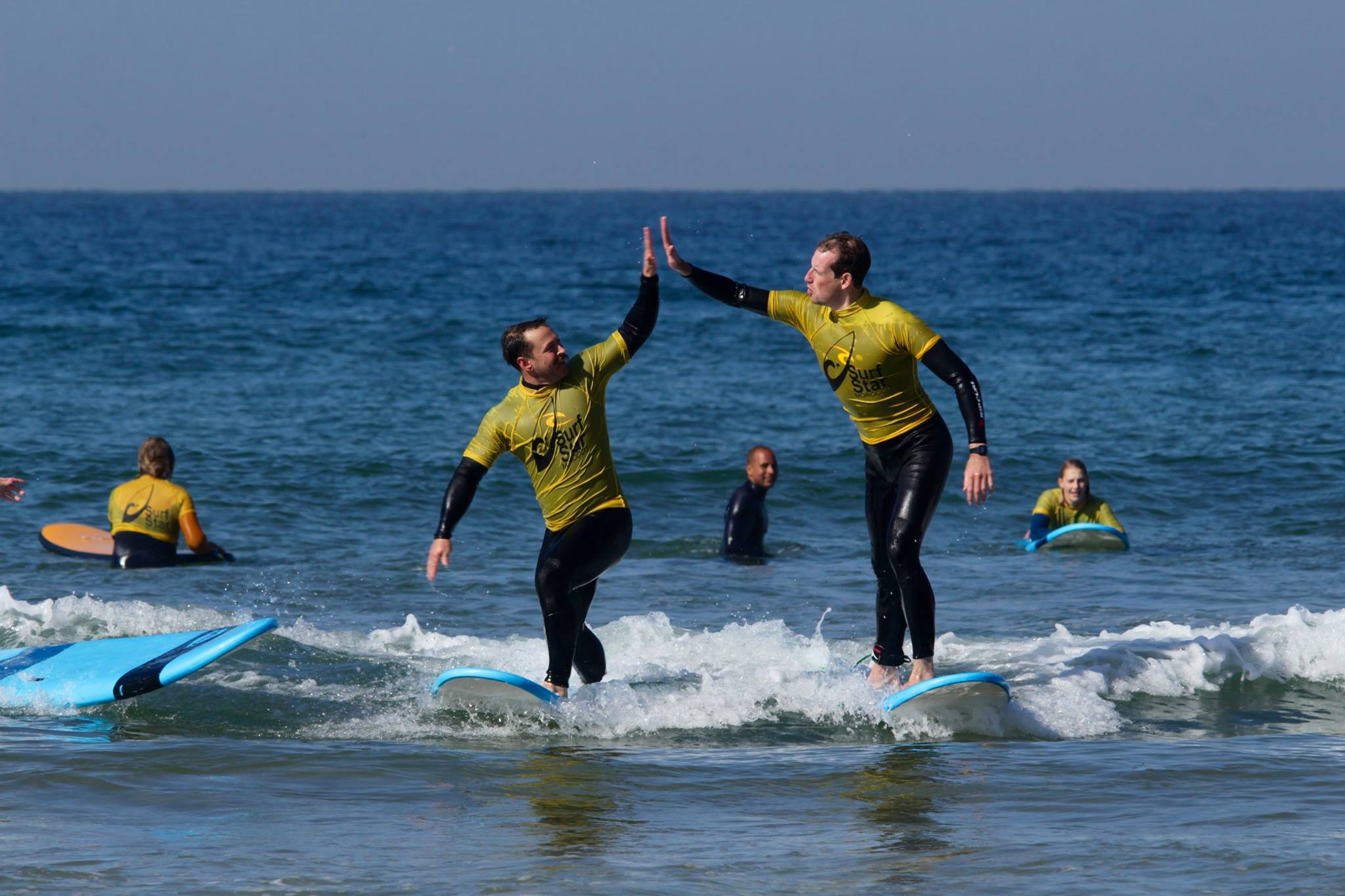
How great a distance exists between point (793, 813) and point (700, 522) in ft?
29.8

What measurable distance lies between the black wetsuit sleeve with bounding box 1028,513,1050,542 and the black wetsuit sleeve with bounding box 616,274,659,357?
7140 mm

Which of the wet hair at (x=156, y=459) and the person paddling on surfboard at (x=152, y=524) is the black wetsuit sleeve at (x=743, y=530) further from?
the wet hair at (x=156, y=459)

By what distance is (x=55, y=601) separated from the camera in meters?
9.84

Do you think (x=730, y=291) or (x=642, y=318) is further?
(x=730, y=291)

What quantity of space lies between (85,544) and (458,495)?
23.1 ft

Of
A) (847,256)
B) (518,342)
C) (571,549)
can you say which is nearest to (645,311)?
(518,342)

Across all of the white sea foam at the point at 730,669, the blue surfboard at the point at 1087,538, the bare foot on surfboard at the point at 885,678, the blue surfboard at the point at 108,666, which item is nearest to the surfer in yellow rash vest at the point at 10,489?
the blue surfboard at the point at 108,666

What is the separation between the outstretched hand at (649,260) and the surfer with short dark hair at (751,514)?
604cm

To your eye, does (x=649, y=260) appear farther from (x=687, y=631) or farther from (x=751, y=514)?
(x=751, y=514)

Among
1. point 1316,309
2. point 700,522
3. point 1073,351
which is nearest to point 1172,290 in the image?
point 1316,309

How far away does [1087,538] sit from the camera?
1273 cm

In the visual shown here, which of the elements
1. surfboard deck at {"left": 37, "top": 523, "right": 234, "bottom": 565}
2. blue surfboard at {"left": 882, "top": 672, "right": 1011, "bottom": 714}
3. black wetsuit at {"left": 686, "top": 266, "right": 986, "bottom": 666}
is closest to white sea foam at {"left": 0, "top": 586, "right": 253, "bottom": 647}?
surfboard deck at {"left": 37, "top": 523, "right": 234, "bottom": 565}

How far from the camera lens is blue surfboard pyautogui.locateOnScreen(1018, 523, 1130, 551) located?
1269 cm

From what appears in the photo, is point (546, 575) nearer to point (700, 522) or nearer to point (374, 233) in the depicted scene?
point (700, 522)
